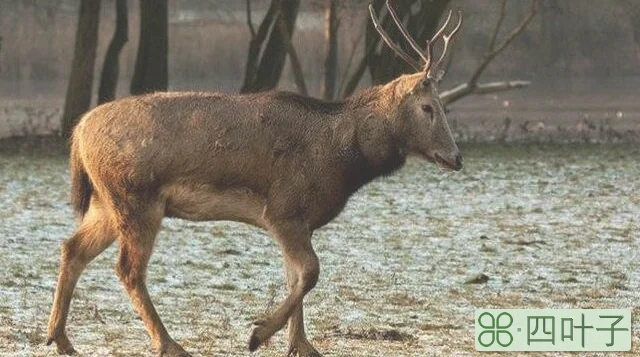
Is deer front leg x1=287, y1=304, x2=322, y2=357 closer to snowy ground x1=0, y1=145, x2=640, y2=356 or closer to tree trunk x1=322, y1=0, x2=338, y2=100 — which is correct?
snowy ground x1=0, y1=145, x2=640, y2=356

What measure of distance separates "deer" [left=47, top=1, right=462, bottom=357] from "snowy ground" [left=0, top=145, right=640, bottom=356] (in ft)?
1.51

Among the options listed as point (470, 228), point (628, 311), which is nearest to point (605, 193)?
point (470, 228)

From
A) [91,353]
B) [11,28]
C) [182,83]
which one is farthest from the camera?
[11,28]

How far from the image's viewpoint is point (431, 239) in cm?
1816

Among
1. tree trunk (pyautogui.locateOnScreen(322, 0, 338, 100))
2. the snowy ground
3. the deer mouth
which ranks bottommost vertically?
tree trunk (pyautogui.locateOnScreen(322, 0, 338, 100))

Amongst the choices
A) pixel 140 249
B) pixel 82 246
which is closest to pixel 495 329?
pixel 140 249

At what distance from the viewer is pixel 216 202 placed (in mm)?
11141

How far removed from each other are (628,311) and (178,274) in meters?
3.80

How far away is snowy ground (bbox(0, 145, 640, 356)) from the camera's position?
473 inches

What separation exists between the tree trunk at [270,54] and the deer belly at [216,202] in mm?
21776

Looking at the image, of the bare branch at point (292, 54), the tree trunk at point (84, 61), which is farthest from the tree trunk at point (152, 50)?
the bare branch at point (292, 54)

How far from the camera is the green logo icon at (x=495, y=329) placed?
1165 centimetres

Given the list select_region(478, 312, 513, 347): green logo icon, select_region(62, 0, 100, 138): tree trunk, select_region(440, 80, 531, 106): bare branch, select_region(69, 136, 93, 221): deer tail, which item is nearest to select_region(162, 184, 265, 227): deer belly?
select_region(69, 136, 93, 221): deer tail

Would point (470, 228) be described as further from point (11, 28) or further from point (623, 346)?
point (11, 28)
